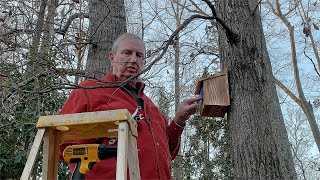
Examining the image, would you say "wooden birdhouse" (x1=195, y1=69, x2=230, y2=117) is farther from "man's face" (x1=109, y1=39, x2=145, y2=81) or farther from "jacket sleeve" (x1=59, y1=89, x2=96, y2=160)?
"jacket sleeve" (x1=59, y1=89, x2=96, y2=160)

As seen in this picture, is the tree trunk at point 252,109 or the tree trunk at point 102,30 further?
the tree trunk at point 102,30

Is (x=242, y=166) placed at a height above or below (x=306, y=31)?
below

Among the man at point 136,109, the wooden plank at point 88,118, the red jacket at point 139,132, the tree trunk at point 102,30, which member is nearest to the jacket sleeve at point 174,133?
the man at point 136,109

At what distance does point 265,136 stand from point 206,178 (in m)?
5.94

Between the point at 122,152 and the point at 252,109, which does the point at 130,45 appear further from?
the point at 122,152

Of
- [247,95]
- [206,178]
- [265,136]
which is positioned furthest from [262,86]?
[206,178]

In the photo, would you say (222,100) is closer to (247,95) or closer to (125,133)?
(247,95)

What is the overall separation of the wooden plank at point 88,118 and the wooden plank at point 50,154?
90 mm

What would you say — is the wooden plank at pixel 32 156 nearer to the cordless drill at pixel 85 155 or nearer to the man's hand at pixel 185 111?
the cordless drill at pixel 85 155

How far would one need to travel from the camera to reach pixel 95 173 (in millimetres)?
2133

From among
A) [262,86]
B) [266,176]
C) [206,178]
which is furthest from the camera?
[206,178]

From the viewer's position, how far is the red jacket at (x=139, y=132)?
2.13 m

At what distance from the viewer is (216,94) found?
274 centimetres

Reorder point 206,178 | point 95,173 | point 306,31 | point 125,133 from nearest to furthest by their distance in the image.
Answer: point 125,133 < point 95,173 < point 306,31 < point 206,178
